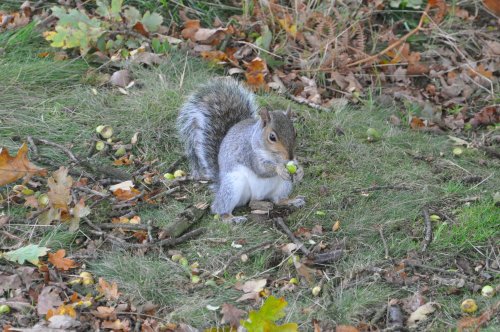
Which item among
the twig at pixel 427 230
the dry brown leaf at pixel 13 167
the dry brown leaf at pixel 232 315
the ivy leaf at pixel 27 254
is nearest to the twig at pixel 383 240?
the twig at pixel 427 230

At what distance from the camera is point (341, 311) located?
8.48 feet

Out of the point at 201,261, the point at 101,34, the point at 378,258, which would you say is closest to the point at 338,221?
the point at 378,258

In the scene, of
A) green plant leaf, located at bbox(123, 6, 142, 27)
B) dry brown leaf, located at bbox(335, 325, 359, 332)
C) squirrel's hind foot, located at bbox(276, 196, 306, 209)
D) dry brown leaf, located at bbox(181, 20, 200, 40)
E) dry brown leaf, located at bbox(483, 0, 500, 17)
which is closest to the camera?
dry brown leaf, located at bbox(335, 325, 359, 332)

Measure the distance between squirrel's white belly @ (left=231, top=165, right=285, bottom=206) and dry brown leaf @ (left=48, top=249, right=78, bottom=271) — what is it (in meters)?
0.79

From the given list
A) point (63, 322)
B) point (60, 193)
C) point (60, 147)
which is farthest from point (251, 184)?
point (63, 322)

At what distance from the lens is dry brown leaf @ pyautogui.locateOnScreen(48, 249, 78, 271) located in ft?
9.05

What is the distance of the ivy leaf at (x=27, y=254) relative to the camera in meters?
2.72

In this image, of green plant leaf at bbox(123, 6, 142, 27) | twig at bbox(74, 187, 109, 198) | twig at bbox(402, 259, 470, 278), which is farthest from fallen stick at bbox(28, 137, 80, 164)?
twig at bbox(402, 259, 470, 278)

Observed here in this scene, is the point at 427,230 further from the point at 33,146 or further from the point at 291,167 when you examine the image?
the point at 33,146

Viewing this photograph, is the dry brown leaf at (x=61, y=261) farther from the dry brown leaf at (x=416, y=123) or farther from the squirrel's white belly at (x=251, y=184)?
the dry brown leaf at (x=416, y=123)

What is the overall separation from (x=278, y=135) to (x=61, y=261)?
0.98 metres

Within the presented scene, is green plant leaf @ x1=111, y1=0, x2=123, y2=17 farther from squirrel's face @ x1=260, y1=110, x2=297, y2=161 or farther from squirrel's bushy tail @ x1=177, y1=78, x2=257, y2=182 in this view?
squirrel's face @ x1=260, y1=110, x2=297, y2=161

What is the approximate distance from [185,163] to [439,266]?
1.30 m

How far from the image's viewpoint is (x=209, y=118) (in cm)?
352
